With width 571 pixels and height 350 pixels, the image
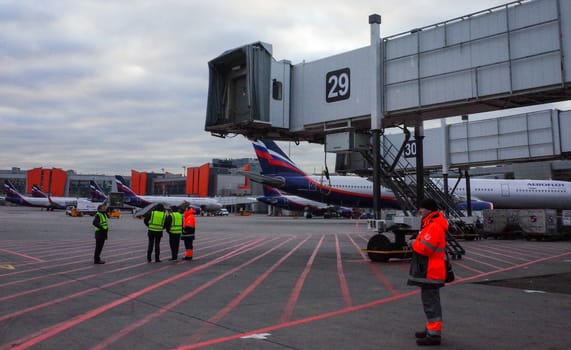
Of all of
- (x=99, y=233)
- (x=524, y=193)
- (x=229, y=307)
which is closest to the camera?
(x=229, y=307)

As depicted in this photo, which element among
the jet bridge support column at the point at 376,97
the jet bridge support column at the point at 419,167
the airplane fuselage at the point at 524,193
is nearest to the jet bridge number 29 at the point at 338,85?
the jet bridge support column at the point at 376,97

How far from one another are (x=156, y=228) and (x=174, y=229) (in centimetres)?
67

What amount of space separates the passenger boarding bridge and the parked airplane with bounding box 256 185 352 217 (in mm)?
42321

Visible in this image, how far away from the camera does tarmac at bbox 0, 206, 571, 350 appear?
5.53 meters

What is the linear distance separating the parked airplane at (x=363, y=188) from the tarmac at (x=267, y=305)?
28082 mm

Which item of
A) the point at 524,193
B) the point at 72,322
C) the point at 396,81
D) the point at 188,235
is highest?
the point at 396,81

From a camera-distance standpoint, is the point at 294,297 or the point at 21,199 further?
the point at 21,199

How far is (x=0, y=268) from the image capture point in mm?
12164

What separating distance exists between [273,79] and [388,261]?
284 inches

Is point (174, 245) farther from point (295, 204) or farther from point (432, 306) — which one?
point (295, 204)

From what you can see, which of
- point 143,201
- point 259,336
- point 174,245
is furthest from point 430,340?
point 143,201

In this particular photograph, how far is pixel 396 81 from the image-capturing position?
13.9 m

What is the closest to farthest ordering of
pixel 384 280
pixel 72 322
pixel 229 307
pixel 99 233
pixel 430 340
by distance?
pixel 430 340
pixel 72 322
pixel 229 307
pixel 384 280
pixel 99 233

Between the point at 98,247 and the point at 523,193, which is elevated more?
the point at 523,193
